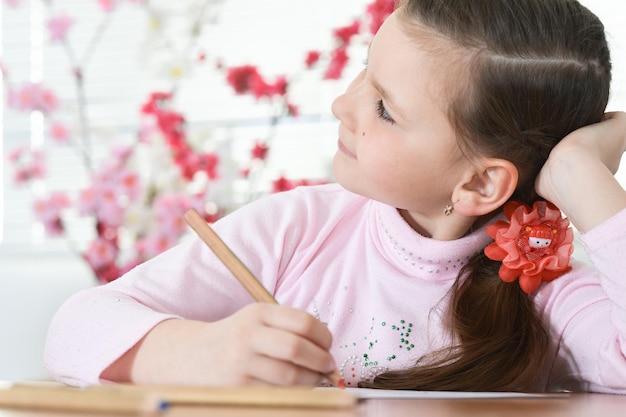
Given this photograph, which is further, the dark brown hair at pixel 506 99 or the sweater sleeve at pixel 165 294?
the dark brown hair at pixel 506 99

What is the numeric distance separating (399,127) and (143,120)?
1652 millimetres

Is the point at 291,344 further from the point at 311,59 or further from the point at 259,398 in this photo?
the point at 311,59

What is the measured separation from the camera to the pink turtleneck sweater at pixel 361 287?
0.98 meters

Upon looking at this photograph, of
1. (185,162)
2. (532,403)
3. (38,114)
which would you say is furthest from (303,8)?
(532,403)

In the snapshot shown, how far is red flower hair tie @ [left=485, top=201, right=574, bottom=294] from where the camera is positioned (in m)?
1.08

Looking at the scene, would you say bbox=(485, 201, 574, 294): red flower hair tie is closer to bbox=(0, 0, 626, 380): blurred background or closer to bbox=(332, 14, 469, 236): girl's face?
bbox=(332, 14, 469, 236): girl's face

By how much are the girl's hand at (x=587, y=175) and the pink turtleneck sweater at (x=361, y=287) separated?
3 centimetres

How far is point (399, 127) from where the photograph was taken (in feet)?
3.46

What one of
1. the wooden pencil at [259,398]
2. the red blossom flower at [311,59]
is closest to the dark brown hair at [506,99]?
the wooden pencil at [259,398]

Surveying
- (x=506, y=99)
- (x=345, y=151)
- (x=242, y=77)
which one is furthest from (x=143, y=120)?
(x=506, y=99)

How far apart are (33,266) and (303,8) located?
3.97ft

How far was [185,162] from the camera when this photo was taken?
2389mm

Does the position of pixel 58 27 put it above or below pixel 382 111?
above

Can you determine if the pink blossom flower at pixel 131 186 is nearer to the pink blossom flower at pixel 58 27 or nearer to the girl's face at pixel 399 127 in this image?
the pink blossom flower at pixel 58 27
